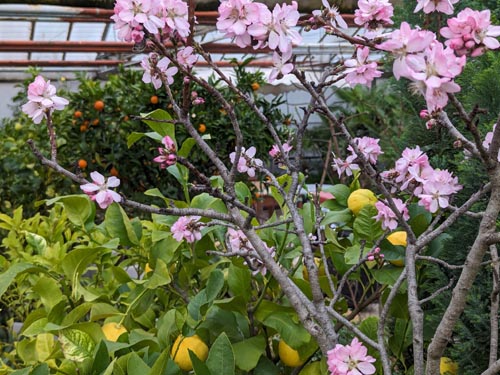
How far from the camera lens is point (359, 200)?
3.83 feet

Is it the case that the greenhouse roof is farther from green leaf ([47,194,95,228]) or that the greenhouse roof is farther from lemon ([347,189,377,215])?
lemon ([347,189,377,215])

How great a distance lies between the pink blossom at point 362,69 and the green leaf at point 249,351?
0.49 meters

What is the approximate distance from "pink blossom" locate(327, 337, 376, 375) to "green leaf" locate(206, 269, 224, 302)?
0.32 meters

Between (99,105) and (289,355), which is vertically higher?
(289,355)

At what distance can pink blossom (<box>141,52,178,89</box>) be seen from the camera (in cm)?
99

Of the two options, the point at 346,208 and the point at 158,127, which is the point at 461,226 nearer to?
the point at 346,208

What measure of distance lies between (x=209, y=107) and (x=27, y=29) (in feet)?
19.0

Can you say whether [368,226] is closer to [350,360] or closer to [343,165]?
[343,165]

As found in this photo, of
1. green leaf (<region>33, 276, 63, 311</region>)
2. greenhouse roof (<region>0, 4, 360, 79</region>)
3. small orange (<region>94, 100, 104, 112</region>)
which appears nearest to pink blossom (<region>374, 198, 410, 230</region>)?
green leaf (<region>33, 276, 63, 311</region>)

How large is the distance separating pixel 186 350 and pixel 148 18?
570mm

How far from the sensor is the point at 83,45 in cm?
773

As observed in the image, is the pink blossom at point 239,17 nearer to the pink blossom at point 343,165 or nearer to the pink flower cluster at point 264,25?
the pink flower cluster at point 264,25

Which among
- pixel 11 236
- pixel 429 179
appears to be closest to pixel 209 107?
pixel 11 236

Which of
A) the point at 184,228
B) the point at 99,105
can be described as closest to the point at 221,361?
the point at 184,228
